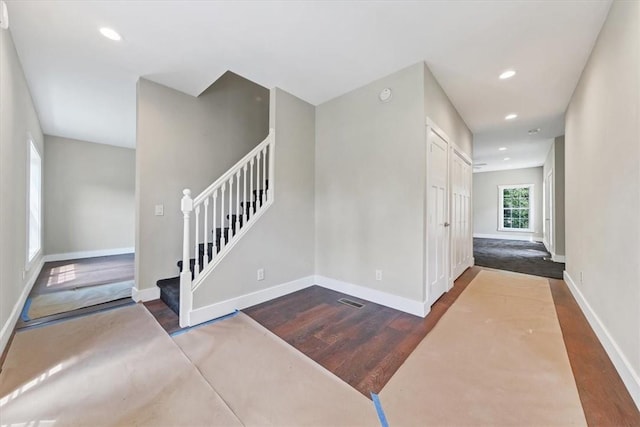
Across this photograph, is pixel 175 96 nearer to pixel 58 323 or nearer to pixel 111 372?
pixel 58 323

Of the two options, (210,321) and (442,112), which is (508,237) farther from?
(210,321)

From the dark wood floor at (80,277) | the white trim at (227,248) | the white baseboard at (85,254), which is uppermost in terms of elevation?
the white trim at (227,248)

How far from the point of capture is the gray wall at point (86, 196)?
520 centimetres

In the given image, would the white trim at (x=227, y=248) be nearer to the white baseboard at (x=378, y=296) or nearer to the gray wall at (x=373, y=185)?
the gray wall at (x=373, y=185)

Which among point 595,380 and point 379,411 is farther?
point 595,380

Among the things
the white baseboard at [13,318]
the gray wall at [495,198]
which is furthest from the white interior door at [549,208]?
the white baseboard at [13,318]

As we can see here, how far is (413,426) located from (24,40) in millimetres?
4293

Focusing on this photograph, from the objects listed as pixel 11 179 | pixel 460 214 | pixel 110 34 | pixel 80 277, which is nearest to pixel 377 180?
pixel 460 214

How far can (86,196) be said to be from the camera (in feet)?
18.4

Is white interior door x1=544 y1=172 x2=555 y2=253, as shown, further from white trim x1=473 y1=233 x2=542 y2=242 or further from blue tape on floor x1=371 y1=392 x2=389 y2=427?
blue tape on floor x1=371 y1=392 x2=389 y2=427

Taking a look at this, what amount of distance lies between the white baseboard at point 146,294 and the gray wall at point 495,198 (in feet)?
34.8

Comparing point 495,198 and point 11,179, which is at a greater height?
point 495,198

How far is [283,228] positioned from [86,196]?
538 centimetres

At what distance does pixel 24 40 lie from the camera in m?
2.27
